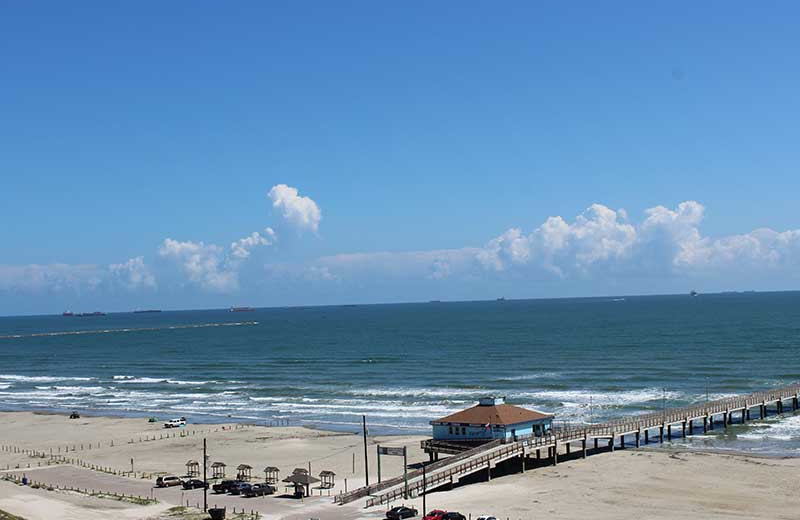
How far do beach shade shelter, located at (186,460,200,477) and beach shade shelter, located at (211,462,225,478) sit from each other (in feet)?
3.52

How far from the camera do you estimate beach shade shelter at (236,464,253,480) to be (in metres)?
56.8

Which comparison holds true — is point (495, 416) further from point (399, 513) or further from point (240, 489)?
point (240, 489)

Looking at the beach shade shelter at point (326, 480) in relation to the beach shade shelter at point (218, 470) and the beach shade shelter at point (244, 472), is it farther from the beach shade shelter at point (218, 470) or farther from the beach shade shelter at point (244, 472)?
the beach shade shelter at point (218, 470)

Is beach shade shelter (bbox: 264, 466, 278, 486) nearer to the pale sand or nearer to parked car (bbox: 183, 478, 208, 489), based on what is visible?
the pale sand

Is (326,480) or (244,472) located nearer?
(326,480)

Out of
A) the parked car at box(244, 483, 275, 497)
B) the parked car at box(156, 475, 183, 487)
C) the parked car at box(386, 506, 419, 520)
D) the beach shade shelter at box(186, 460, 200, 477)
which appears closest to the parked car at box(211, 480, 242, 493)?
the parked car at box(244, 483, 275, 497)

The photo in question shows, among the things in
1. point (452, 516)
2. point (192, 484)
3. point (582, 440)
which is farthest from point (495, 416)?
point (192, 484)

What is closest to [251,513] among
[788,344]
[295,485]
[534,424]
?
[295,485]

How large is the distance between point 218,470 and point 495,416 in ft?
63.6

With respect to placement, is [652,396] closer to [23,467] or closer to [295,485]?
[295,485]

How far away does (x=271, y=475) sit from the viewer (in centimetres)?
5784

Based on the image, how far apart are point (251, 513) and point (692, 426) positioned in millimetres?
40970

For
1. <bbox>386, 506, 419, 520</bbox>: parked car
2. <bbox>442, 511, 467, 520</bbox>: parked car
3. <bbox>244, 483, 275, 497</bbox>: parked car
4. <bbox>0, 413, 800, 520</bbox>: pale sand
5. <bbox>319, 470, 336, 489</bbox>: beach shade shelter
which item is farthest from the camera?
<bbox>319, 470, 336, 489</bbox>: beach shade shelter

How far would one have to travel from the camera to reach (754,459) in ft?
192
